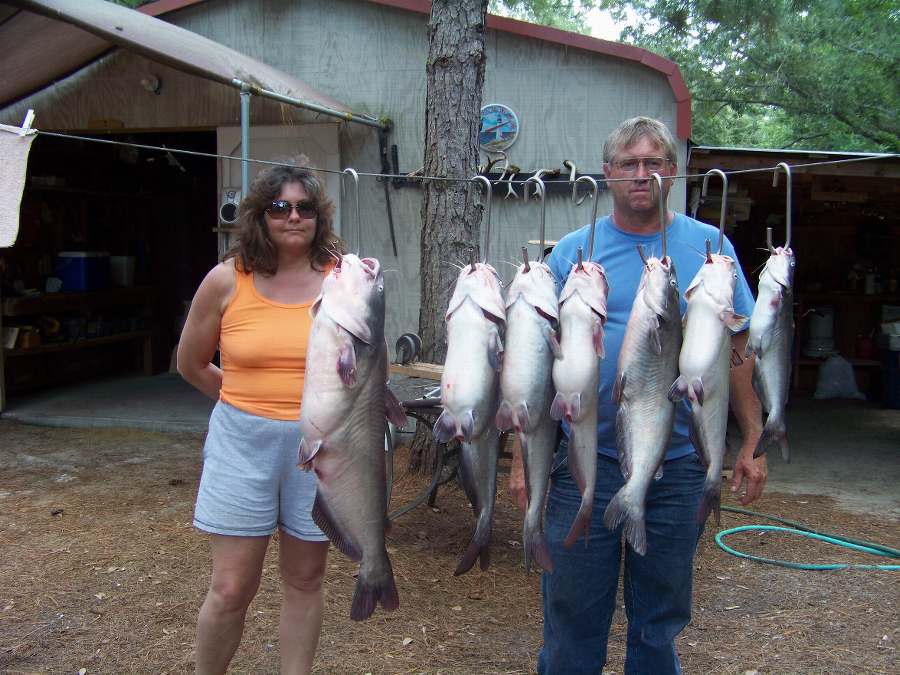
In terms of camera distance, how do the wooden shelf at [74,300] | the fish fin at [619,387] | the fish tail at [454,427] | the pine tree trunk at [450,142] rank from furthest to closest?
the wooden shelf at [74,300]
the pine tree trunk at [450,142]
the fish fin at [619,387]
the fish tail at [454,427]

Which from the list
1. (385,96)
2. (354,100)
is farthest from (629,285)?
(354,100)

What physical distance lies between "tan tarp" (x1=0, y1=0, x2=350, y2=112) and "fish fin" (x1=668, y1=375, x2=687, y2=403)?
4585mm

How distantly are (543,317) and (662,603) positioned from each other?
106cm

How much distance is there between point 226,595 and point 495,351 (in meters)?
1.30

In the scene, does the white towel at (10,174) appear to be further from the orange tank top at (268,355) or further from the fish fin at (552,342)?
the fish fin at (552,342)

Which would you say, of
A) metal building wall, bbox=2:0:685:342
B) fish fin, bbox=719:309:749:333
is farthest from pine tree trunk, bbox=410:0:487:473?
fish fin, bbox=719:309:749:333

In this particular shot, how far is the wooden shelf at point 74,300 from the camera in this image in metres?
8.42

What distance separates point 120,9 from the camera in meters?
6.26

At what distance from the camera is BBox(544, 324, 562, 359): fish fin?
208cm

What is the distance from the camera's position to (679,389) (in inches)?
82.3

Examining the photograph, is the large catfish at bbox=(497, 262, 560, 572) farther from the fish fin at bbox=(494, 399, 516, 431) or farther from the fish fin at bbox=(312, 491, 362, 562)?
the fish fin at bbox=(312, 491, 362, 562)

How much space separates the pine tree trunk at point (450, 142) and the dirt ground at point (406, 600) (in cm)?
161

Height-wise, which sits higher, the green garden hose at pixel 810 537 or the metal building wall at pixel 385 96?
the metal building wall at pixel 385 96

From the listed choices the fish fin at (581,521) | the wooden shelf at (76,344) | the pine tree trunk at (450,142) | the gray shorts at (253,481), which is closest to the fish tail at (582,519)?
the fish fin at (581,521)
